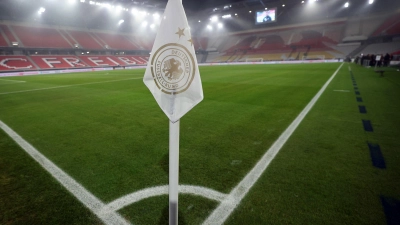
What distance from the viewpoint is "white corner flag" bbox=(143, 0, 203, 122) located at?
4.42 feet

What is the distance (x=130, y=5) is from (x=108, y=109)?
47.5 m

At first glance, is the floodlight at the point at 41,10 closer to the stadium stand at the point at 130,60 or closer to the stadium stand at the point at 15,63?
the stadium stand at the point at 15,63

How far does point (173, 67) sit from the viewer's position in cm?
138

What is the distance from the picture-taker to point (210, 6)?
54.1m

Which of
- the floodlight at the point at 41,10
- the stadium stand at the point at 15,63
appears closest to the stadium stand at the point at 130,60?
the floodlight at the point at 41,10

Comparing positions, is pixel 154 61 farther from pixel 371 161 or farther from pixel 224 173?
pixel 371 161

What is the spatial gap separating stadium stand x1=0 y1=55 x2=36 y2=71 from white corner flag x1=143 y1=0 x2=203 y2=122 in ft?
130

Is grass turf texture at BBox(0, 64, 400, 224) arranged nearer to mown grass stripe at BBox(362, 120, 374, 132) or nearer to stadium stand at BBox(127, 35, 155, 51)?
mown grass stripe at BBox(362, 120, 374, 132)

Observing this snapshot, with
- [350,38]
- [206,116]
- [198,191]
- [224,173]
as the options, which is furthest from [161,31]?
[350,38]

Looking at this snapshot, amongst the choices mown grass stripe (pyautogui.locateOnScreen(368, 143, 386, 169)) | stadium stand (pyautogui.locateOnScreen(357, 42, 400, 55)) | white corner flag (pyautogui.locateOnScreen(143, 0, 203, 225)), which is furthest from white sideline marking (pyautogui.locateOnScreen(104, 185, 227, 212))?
stadium stand (pyautogui.locateOnScreen(357, 42, 400, 55))

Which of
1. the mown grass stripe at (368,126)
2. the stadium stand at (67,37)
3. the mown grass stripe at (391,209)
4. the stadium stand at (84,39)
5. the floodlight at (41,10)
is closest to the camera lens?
the mown grass stripe at (391,209)

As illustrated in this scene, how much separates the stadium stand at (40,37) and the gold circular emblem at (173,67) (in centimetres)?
4598

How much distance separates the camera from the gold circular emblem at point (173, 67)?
4.48 ft

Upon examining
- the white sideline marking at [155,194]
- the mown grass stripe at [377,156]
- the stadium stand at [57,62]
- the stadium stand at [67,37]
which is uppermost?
the stadium stand at [67,37]
